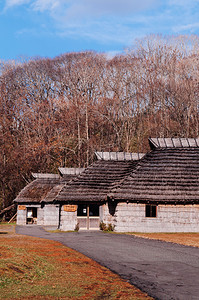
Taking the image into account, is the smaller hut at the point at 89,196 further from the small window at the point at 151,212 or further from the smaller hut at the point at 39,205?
the smaller hut at the point at 39,205

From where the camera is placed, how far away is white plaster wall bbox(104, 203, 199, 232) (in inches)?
1075

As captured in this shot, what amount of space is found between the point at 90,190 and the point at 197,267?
17663 mm

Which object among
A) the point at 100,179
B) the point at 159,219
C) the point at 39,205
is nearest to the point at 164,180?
the point at 159,219

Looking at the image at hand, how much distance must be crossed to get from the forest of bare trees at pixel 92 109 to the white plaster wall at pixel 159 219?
21.3 meters

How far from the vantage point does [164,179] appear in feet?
93.6

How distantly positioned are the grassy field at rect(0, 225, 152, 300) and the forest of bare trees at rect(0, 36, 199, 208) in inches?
1453

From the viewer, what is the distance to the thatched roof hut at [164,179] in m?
27.1

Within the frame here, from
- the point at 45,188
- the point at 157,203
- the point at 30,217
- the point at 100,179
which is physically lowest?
the point at 30,217

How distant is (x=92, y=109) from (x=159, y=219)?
2748 centimetres

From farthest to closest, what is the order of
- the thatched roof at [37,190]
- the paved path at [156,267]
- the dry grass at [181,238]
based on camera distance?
the thatched roof at [37,190]
the dry grass at [181,238]
the paved path at [156,267]

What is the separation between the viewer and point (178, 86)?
49188mm

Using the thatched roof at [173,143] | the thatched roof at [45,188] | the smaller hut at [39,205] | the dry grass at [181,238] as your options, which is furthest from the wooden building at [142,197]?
the smaller hut at [39,205]

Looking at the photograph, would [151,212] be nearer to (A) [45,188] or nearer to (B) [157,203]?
(B) [157,203]

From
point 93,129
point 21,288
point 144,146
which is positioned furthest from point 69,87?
point 21,288
